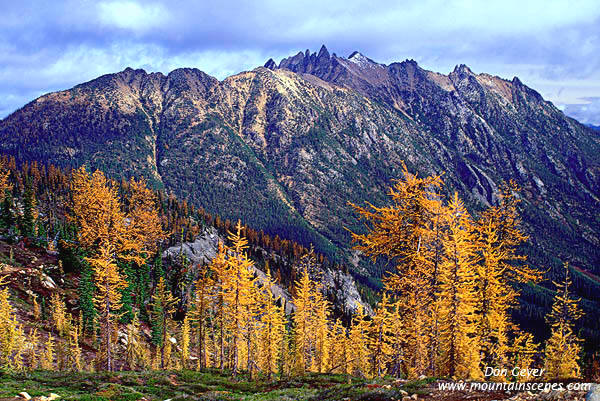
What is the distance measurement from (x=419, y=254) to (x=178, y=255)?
3752 inches

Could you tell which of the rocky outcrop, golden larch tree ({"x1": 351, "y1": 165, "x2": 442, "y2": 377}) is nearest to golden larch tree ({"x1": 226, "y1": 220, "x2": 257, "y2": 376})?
golden larch tree ({"x1": 351, "y1": 165, "x2": 442, "y2": 377})

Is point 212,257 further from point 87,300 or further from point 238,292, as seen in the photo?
point 238,292

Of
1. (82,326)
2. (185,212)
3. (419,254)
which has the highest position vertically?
(185,212)

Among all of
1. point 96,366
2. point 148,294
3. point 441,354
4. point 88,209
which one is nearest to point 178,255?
point 148,294

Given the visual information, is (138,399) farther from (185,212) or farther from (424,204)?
(185,212)

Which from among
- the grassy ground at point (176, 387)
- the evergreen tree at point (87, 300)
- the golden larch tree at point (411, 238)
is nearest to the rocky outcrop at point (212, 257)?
→ the evergreen tree at point (87, 300)

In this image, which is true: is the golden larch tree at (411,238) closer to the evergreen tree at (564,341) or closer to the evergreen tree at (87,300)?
the evergreen tree at (564,341)

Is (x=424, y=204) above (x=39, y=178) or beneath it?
beneath

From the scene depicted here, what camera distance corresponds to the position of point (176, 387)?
89.2ft

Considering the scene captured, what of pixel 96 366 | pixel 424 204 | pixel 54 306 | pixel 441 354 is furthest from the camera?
pixel 54 306

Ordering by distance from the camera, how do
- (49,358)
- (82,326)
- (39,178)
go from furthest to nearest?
(39,178) < (82,326) < (49,358)

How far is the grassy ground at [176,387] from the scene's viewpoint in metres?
17.9

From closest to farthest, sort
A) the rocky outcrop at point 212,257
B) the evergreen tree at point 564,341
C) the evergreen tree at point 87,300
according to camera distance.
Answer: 1. the evergreen tree at point 564,341
2. the evergreen tree at point 87,300
3. the rocky outcrop at point 212,257

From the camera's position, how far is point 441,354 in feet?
84.4
